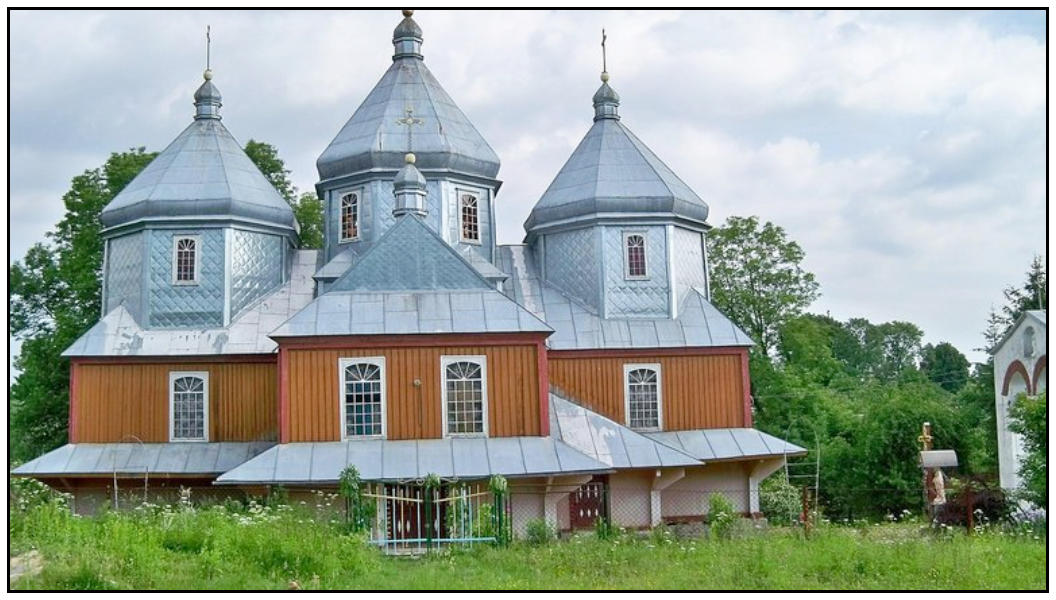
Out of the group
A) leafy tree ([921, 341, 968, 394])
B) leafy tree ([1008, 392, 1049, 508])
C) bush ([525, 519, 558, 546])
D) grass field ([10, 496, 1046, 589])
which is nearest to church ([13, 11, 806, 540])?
bush ([525, 519, 558, 546])

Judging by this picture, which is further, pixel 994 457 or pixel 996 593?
pixel 994 457

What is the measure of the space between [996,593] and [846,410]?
69.7 ft

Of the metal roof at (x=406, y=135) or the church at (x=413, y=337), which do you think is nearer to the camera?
the church at (x=413, y=337)

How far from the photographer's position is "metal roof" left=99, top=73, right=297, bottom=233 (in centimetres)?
2289

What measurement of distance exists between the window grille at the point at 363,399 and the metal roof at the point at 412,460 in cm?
22

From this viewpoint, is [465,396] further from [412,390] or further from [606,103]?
[606,103]

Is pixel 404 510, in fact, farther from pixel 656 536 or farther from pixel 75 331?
pixel 75 331

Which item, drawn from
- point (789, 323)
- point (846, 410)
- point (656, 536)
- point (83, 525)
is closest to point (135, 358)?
point (83, 525)

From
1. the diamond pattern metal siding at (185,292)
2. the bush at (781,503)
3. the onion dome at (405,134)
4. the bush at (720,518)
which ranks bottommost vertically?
the bush at (781,503)

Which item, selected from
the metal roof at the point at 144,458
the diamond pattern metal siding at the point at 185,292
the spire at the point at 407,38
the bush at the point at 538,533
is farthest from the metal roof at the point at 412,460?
the spire at the point at 407,38

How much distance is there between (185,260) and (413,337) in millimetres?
5814

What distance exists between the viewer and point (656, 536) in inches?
671

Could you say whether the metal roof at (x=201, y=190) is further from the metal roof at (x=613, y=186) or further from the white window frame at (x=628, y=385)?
the white window frame at (x=628, y=385)

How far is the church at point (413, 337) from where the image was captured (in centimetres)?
1908
